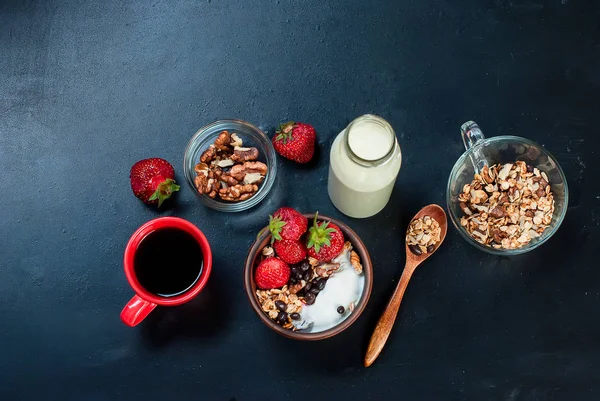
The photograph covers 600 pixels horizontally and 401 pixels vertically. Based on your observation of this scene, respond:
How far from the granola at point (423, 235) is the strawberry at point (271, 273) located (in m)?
0.31

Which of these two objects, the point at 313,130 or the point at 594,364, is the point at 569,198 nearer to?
the point at 594,364

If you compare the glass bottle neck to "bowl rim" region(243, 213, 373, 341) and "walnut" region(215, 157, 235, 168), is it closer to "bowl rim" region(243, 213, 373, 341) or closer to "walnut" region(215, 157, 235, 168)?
"bowl rim" region(243, 213, 373, 341)

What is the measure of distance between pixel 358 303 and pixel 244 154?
17.4 inches

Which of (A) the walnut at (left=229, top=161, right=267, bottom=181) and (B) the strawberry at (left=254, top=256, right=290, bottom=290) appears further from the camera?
(A) the walnut at (left=229, top=161, right=267, bottom=181)

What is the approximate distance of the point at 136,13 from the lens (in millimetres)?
1882

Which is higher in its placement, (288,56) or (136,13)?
(136,13)

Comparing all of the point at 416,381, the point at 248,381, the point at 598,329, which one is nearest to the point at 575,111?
the point at 598,329

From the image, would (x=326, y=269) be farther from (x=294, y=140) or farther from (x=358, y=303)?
(x=294, y=140)

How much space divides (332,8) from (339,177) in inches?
19.6

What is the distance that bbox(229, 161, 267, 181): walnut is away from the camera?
178 cm

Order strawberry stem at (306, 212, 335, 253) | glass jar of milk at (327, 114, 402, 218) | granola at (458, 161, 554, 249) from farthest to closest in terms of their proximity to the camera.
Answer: granola at (458, 161, 554, 249)
strawberry stem at (306, 212, 335, 253)
glass jar of milk at (327, 114, 402, 218)

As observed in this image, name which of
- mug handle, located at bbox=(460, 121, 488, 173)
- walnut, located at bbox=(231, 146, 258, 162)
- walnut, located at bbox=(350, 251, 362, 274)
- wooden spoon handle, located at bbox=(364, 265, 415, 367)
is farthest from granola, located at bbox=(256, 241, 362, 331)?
mug handle, located at bbox=(460, 121, 488, 173)

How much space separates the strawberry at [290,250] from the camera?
1.66 meters

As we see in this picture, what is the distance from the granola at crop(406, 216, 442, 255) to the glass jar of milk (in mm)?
123
